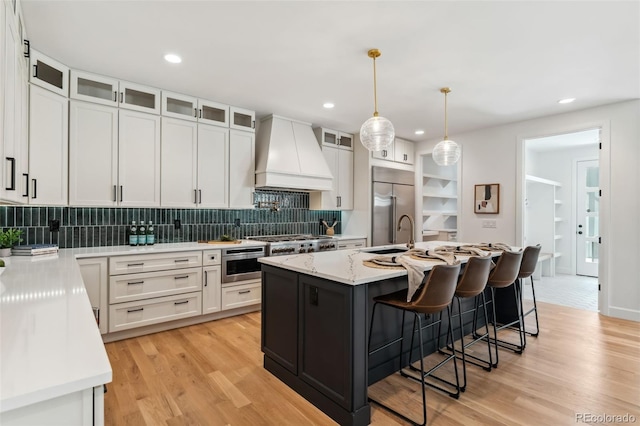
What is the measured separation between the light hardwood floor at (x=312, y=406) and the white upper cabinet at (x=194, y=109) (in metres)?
2.49

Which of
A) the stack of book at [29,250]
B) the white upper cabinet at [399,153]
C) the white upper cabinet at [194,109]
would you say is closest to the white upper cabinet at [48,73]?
the white upper cabinet at [194,109]

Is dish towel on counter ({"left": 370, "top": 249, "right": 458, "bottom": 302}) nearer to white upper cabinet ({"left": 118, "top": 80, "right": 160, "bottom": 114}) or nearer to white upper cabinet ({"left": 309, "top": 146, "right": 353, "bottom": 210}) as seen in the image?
white upper cabinet ({"left": 309, "top": 146, "right": 353, "bottom": 210})

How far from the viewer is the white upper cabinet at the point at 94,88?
3.22m

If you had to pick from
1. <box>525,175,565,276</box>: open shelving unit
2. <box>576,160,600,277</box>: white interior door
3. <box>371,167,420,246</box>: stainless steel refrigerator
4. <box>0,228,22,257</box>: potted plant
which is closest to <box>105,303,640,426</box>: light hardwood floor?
<box>0,228,22,257</box>: potted plant

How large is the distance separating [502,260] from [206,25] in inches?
120

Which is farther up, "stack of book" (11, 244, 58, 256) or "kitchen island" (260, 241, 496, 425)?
"stack of book" (11, 244, 58, 256)

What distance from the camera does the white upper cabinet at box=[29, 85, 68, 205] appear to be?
289 cm

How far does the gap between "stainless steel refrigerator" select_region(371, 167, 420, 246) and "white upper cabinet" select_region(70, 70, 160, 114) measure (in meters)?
3.42

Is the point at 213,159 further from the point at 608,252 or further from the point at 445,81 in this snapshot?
the point at 608,252

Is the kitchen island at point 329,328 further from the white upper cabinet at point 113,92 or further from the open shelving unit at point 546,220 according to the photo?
the open shelving unit at point 546,220

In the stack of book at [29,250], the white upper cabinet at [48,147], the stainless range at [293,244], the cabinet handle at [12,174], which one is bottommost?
the stainless range at [293,244]

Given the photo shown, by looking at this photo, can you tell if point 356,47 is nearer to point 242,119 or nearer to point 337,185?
point 242,119

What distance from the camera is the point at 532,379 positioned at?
2559 millimetres

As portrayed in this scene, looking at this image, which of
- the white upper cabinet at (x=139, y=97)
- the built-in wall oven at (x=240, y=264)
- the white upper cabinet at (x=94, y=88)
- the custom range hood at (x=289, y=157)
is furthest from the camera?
the custom range hood at (x=289, y=157)
